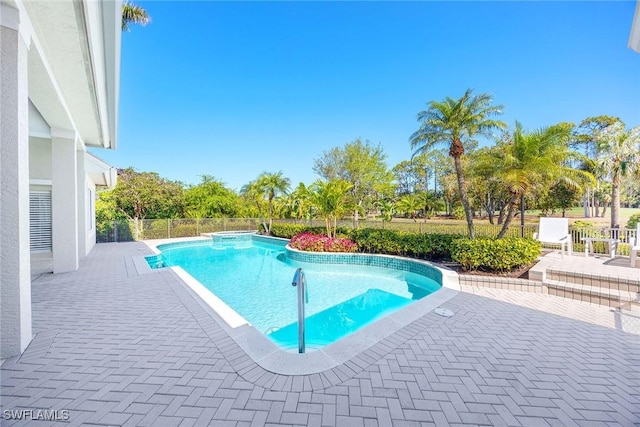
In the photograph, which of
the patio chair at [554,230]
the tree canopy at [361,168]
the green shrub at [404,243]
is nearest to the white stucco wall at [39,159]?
the green shrub at [404,243]

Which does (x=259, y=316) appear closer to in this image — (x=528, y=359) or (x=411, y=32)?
(x=528, y=359)

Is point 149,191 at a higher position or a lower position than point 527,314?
higher

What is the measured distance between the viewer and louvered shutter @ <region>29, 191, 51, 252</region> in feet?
23.2

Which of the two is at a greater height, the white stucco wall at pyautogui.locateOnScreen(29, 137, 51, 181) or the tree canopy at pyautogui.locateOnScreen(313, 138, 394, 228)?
the tree canopy at pyautogui.locateOnScreen(313, 138, 394, 228)

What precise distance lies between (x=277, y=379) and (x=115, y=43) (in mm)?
4866

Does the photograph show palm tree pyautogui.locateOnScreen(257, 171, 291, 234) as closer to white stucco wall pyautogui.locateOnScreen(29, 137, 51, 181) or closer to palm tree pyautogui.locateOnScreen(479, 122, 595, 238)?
white stucco wall pyautogui.locateOnScreen(29, 137, 51, 181)

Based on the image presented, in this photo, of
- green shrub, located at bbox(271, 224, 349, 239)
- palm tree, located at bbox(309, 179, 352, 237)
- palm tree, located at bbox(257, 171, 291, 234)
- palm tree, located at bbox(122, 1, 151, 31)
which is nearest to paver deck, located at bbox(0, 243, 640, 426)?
palm tree, located at bbox(309, 179, 352, 237)

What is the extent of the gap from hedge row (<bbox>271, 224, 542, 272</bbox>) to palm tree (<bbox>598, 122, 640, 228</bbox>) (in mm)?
12192

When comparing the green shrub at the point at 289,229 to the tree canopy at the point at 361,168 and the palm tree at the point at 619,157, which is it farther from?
the palm tree at the point at 619,157

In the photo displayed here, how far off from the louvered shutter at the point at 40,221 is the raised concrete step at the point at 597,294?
41.3 ft

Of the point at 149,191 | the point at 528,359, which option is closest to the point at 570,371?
the point at 528,359

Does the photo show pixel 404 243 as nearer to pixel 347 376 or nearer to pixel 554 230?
pixel 554 230

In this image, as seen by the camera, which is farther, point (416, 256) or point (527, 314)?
point (416, 256)

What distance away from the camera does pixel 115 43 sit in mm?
3723
